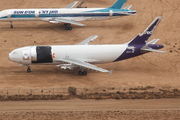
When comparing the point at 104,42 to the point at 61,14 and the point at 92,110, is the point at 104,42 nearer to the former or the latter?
the point at 61,14

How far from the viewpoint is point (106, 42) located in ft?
215

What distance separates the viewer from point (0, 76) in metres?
50.6

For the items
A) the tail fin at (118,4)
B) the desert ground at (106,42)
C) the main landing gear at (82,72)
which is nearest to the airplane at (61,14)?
the tail fin at (118,4)

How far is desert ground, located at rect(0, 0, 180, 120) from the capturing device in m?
48.3

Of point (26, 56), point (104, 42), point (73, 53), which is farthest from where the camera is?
point (104, 42)

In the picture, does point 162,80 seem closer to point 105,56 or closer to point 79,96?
point 105,56

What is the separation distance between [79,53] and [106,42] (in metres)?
16.0

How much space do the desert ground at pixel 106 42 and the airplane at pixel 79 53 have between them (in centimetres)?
245

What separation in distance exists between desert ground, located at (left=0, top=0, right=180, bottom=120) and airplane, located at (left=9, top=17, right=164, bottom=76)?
245 centimetres

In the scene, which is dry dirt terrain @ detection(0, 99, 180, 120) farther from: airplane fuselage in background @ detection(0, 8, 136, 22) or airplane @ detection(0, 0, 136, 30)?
airplane fuselage in background @ detection(0, 8, 136, 22)

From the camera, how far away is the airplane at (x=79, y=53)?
50062 millimetres

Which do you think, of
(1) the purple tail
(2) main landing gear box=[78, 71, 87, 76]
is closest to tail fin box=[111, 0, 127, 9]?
(1) the purple tail

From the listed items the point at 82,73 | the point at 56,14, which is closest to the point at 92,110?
the point at 82,73

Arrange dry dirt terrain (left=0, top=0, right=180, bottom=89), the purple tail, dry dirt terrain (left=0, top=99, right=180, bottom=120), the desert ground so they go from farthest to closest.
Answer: the purple tail
dry dirt terrain (left=0, top=0, right=180, bottom=89)
the desert ground
dry dirt terrain (left=0, top=99, right=180, bottom=120)
